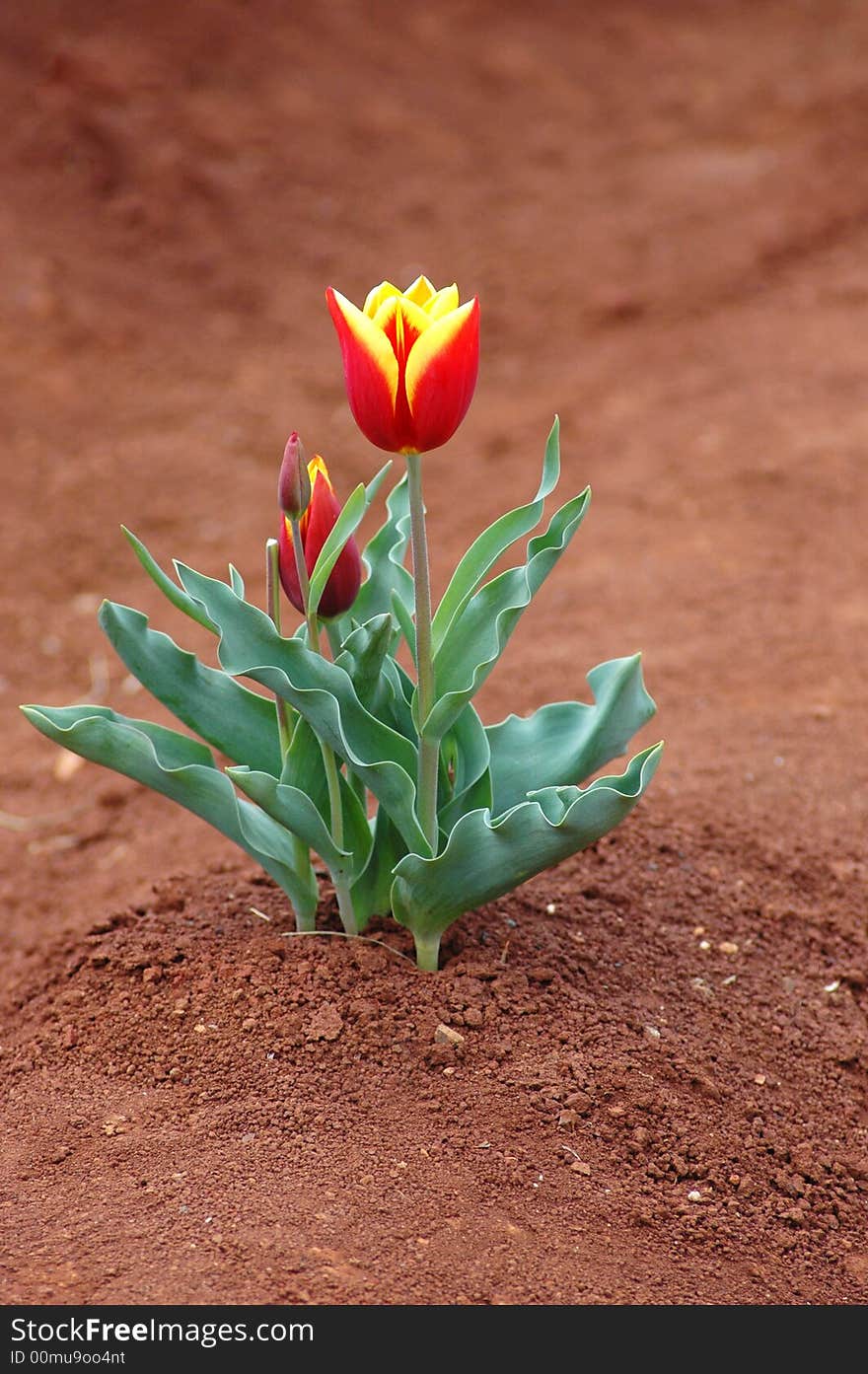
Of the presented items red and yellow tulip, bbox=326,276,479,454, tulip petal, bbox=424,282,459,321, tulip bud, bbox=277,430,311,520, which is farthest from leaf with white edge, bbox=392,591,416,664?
tulip petal, bbox=424,282,459,321

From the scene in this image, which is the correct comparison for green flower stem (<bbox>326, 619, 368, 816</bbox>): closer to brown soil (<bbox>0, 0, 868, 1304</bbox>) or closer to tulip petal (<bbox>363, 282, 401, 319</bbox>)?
brown soil (<bbox>0, 0, 868, 1304</bbox>)

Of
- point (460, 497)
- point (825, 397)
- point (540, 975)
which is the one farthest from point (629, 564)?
point (540, 975)

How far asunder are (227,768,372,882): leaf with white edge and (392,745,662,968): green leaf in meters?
0.09

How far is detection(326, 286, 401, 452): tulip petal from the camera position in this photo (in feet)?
5.87

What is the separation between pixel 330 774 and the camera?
2.13 m

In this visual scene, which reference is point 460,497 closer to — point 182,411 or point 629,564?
point 629,564

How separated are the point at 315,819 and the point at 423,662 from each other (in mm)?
289

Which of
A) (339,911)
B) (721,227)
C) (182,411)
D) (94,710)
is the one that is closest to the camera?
(94,710)

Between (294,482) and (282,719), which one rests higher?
(294,482)

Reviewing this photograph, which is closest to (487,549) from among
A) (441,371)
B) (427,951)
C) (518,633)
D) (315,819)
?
(441,371)

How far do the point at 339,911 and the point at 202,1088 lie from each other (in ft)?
1.24

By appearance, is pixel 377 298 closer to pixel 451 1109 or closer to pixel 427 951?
pixel 427 951

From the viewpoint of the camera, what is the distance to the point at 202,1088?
7.02ft

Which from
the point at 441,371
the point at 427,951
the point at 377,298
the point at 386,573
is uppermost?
the point at 377,298
